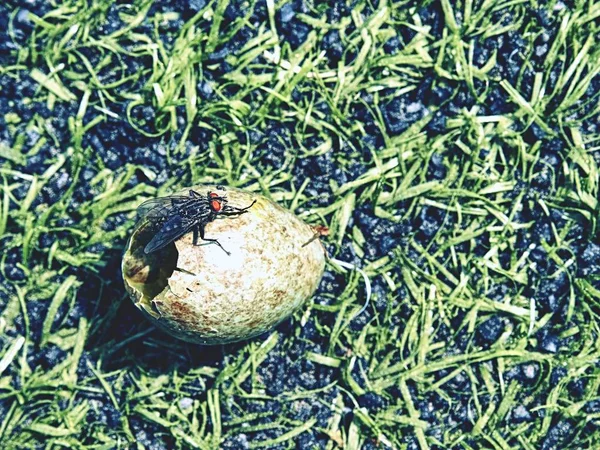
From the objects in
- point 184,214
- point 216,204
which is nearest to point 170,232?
point 184,214

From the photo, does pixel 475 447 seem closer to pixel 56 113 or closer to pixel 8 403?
pixel 8 403

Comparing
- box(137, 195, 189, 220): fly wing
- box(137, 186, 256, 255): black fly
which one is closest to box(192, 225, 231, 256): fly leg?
box(137, 186, 256, 255): black fly

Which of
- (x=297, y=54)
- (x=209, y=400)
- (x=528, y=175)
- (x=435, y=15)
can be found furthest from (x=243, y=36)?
(x=209, y=400)

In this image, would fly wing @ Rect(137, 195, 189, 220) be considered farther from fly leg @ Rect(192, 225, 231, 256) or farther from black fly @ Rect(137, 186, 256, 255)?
fly leg @ Rect(192, 225, 231, 256)

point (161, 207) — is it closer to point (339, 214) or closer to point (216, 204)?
point (216, 204)

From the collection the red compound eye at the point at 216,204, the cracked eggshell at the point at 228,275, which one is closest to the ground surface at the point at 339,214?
the cracked eggshell at the point at 228,275

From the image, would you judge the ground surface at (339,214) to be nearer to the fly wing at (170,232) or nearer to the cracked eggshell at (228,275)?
the cracked eggshell at (228,275)
